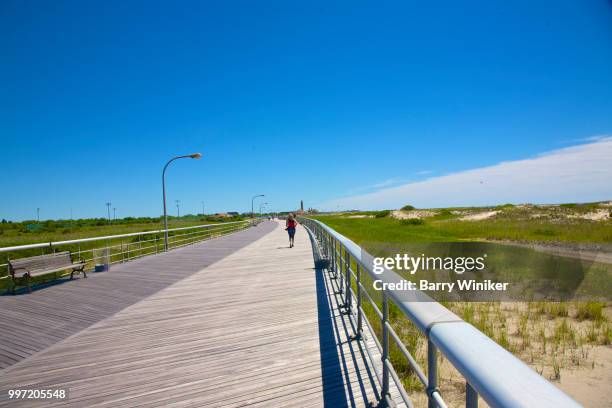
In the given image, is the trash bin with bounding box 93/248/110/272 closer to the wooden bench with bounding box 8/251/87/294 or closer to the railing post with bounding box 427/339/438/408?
the wooden bench with bounding box 8/251/87/294

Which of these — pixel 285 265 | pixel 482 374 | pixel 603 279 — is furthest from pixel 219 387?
pixel 603 279

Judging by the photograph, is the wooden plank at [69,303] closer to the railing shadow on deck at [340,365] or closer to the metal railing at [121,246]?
the metal railing at [121,246]

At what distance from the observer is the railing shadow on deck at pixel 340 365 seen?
2863 mm

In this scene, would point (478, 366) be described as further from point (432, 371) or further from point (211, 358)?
point (211, 358)

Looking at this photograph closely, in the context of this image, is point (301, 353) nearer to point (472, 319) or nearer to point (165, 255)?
point (472, 319)

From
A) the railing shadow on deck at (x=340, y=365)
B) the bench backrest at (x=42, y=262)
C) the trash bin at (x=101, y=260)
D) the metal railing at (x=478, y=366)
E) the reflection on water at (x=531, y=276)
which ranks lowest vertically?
the reflection on water at (x=531, y=276)

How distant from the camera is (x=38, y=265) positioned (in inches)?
305

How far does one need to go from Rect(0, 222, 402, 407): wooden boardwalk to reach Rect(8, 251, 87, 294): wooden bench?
1.82 metres

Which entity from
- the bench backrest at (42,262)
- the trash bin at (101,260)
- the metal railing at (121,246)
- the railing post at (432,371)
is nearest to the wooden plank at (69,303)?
the trash bin at (101,260)

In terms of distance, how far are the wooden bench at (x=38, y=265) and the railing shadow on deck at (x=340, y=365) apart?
6.58 m

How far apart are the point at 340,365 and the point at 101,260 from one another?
9.33 m

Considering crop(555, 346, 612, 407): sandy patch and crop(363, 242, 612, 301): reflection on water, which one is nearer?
crop(555, 346, 612, 407): sandy patch

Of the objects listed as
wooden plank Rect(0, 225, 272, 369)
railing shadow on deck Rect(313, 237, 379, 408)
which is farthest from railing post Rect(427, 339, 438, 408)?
wooden plank Rect(0, 225, 272, 369)

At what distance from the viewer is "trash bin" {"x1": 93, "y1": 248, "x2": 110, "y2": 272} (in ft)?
32.5
